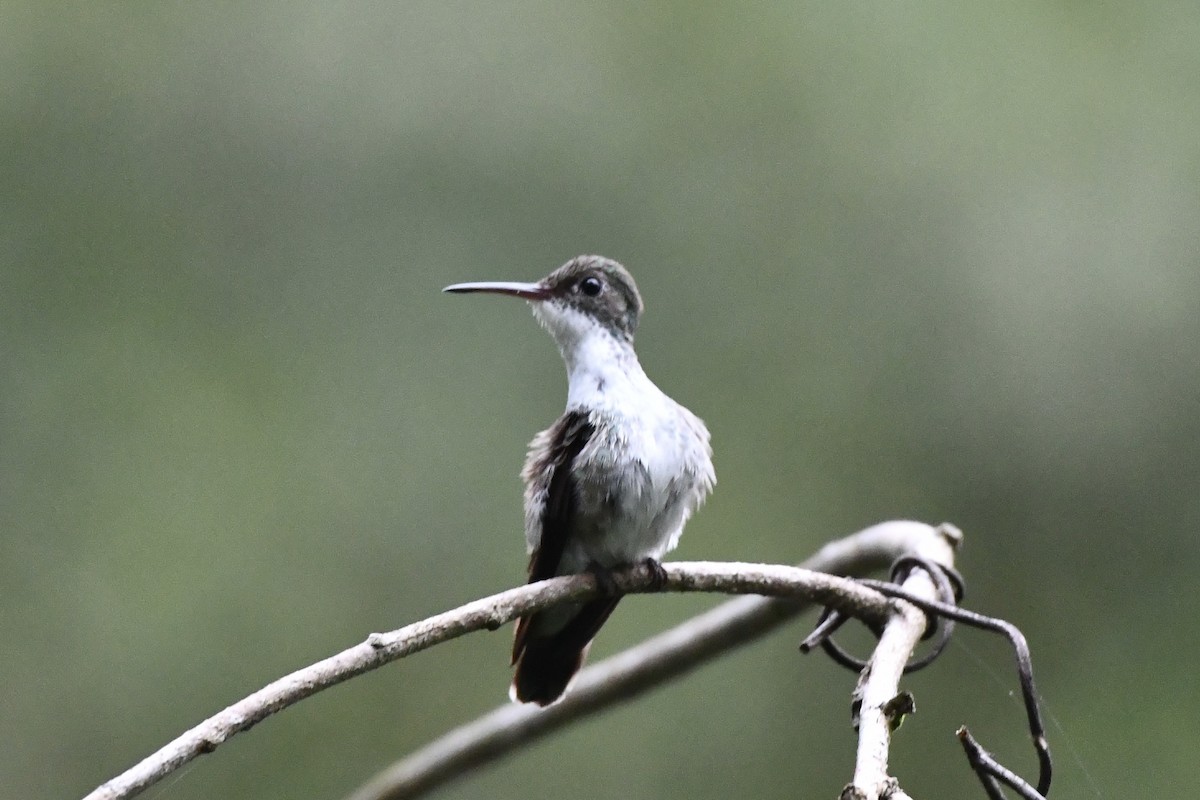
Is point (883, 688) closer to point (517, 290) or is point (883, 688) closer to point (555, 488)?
point (555, 488)

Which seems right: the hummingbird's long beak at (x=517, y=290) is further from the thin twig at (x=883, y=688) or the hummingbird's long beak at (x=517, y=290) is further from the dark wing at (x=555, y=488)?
the thin twig at (x=883, y=688)

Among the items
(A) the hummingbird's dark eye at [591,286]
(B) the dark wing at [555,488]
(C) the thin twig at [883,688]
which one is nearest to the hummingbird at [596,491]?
(B) the dark wing at [555,488]

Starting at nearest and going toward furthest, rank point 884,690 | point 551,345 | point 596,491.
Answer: point 884,690 < point 596,491 < point 551,345

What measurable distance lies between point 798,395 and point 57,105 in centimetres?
334

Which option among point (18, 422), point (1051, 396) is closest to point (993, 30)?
point (1051, 396)

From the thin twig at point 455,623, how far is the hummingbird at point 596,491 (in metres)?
0.17

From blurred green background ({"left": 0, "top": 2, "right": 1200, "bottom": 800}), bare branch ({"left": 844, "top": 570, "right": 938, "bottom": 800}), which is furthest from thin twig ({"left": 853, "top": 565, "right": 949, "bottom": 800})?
blurred green background ({"left": 0, "top": 2, "right": 1200, "bottom": 800})

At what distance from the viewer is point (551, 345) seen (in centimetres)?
496

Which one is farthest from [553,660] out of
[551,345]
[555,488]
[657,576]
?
[551,345]

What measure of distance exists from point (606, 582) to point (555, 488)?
30cm

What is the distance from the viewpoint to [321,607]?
4.88 m

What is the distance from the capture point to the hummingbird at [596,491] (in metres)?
2.12

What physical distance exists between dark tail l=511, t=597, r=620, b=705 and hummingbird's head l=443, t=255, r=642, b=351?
0.56 m

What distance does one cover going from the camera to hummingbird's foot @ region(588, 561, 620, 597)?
186 cm
